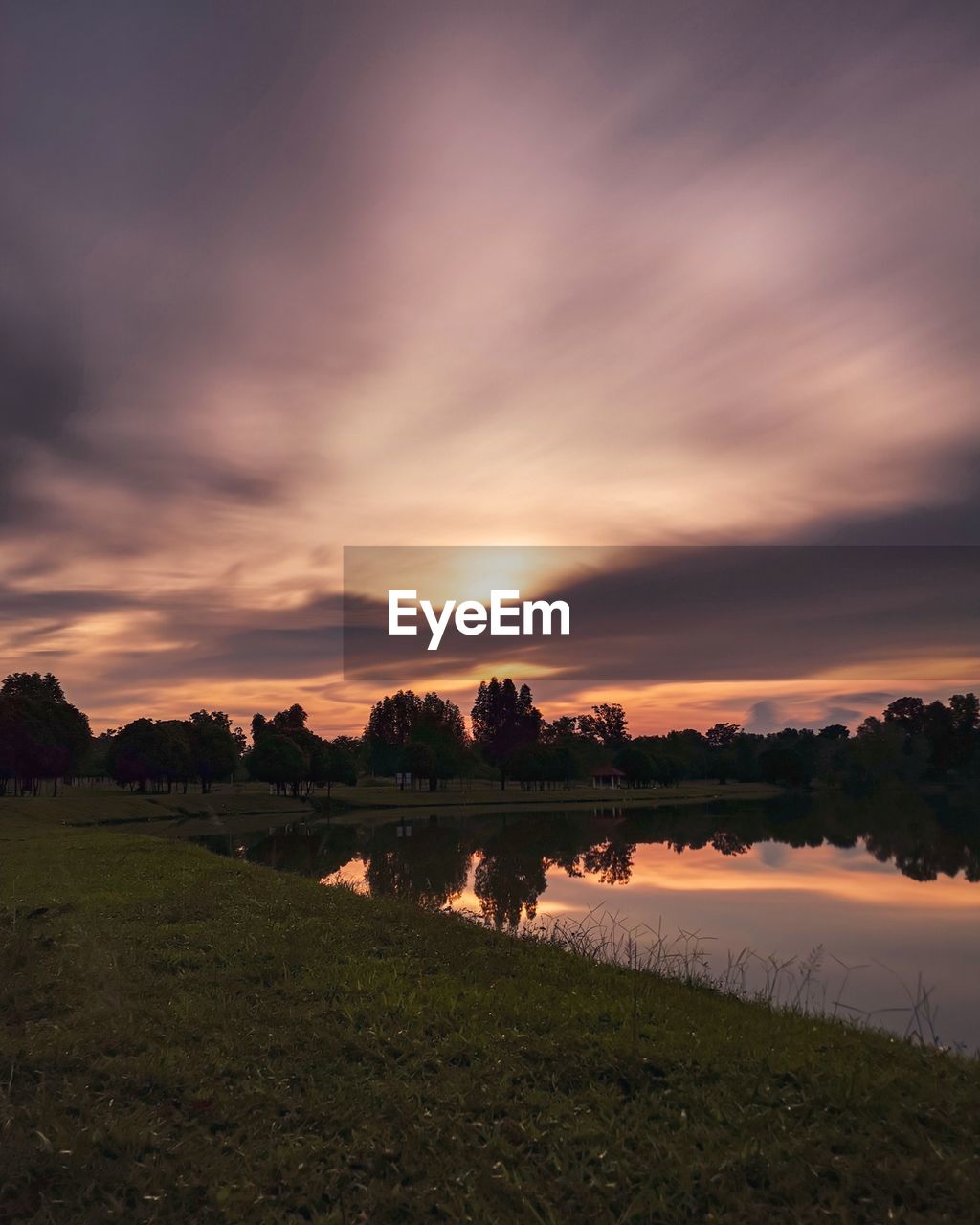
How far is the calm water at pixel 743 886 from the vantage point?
1620 centimetres

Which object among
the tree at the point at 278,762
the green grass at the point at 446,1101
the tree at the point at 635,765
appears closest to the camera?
the green grass at the point at 446,1101

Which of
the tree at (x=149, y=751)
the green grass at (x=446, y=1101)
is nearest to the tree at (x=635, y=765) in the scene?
the tree at (x=149, y=751)

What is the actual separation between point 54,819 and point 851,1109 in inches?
2358

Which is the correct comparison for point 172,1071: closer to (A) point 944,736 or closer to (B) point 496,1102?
(B) point 496,1102

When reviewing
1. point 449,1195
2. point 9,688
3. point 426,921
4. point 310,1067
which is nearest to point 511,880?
point 426,921

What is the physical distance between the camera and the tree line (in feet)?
284

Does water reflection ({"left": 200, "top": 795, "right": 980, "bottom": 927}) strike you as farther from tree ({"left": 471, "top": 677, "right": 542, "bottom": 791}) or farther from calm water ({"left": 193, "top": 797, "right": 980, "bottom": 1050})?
tree ({"left": 471, "top": 677, "right": 542, "bottom": 791})

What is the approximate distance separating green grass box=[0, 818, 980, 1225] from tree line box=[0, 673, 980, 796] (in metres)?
76.9

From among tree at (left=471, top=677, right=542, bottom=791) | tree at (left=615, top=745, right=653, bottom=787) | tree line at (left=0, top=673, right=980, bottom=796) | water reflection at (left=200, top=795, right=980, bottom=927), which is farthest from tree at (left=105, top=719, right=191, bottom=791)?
tree at (left=615, top=745, right=653, bottom=787)

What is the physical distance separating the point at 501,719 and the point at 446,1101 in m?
145

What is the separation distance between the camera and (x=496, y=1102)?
7.69 meters

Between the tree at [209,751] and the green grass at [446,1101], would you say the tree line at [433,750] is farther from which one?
the green grass at [446,1101]

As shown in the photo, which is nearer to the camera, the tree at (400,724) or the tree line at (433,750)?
the tree line at (433,750)

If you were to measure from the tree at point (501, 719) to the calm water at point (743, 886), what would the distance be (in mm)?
84752
